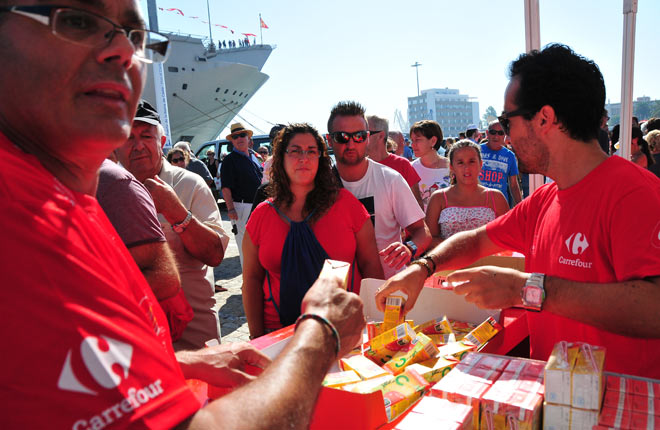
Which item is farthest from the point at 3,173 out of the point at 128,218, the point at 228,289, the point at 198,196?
the point at 228,289

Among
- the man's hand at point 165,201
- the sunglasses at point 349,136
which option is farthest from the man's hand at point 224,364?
the sunglasses at point 349,136

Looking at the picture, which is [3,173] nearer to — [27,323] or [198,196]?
[27,323]

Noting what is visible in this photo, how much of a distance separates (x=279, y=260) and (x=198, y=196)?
0.81 meters

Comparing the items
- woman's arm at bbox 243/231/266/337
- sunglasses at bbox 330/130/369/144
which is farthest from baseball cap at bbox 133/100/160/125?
sunglasses at bbox 330/130/369/144

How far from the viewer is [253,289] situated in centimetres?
277

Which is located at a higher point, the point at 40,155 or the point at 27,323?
the point at 40,155

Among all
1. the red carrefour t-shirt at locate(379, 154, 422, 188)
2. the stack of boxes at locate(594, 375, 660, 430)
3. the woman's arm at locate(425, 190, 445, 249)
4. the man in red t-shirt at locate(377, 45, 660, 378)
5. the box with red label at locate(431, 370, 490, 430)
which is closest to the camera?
the stack of boxes at locate(594, 375, 660, 430)

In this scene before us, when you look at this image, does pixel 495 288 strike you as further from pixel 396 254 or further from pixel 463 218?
pixel 463 218

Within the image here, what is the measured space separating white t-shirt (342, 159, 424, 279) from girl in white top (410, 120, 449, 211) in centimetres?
232

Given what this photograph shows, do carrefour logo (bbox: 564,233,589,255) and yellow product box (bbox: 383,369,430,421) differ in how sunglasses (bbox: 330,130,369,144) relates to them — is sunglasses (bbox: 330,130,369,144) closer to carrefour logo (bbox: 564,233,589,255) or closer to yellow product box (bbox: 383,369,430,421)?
carrefour logo (bbox: 564,233,589,255)

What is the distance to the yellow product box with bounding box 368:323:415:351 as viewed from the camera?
1.88m

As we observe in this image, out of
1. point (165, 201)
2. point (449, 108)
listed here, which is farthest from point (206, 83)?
point (449, 108)

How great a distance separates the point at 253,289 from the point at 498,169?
169 inches

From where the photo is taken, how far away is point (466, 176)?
4297 millimetres
